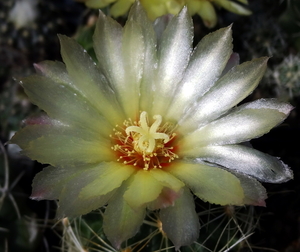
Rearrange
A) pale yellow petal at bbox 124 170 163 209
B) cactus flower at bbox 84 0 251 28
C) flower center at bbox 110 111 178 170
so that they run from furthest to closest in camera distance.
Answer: cactus flower at bbox 84 0 251 28
flower center at bbox 110 111 178 170
pale yellow petal at bbox 124 170 163 209

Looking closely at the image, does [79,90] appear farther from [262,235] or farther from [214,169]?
[262,235]

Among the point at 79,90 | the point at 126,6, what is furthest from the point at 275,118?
the point at 126,6

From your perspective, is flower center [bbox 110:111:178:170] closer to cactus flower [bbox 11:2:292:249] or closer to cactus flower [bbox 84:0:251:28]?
cactus flower [bbox 11:2:292:249]

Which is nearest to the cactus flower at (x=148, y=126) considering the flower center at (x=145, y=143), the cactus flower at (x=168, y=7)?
the flower center at (x=145, y=143)

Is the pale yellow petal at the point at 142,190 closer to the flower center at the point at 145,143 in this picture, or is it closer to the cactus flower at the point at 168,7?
the flower center at the point at 145,143

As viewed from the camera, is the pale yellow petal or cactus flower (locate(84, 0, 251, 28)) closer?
the pale yellow petal

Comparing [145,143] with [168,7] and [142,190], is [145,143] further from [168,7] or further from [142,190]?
[168,7]

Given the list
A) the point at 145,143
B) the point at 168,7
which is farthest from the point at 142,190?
the point at 168,7

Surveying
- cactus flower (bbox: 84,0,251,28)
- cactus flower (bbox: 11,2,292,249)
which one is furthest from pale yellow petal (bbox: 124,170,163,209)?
cactus flower (bbox: 84,0,251,28)
